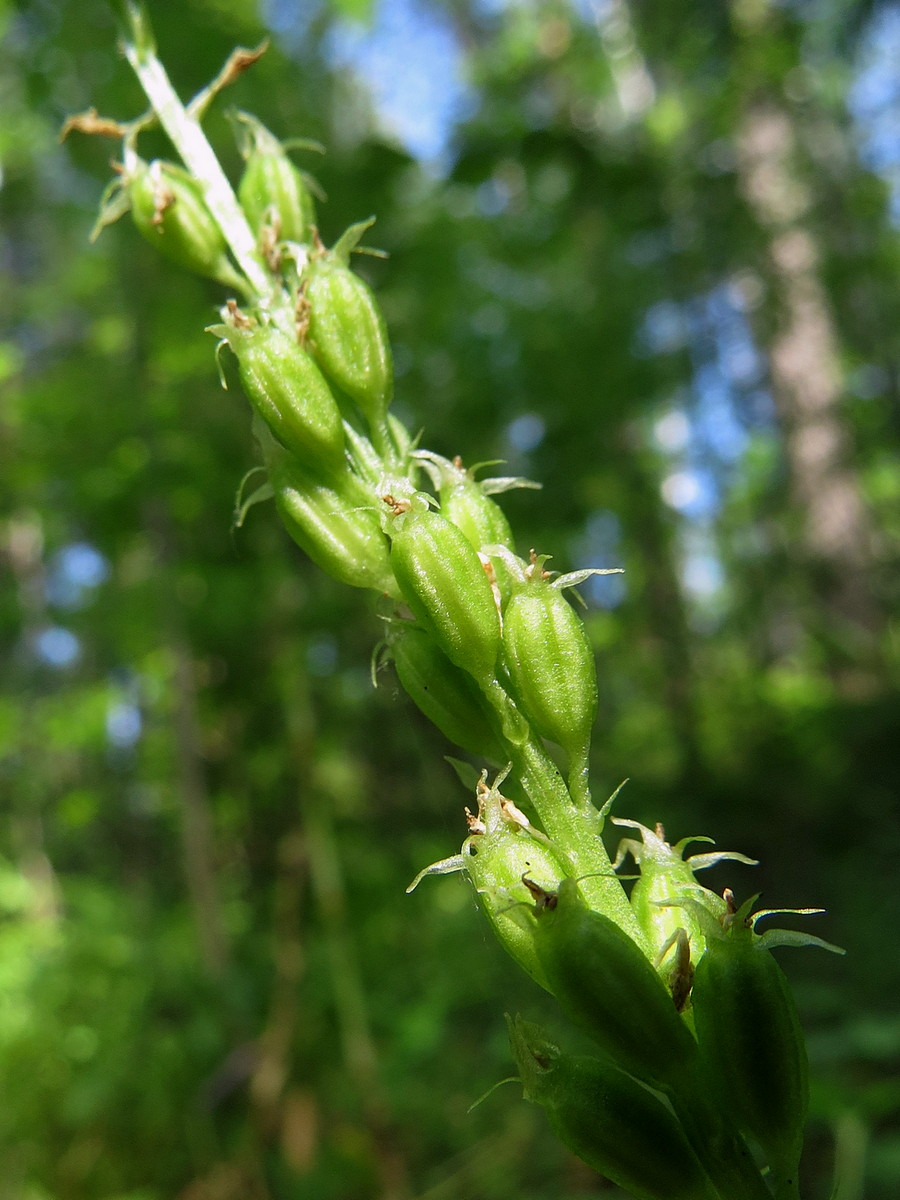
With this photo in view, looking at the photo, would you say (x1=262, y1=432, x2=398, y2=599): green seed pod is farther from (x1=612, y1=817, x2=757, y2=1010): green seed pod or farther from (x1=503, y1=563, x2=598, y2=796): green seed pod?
(x1=612, y1=817, x2=757, y2=1010): green seed pod

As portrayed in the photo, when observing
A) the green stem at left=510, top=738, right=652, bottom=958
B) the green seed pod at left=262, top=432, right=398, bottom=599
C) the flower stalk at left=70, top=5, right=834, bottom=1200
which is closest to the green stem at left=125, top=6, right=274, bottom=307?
the flower stalk at left=70, top=5, right=834, bottom=1200

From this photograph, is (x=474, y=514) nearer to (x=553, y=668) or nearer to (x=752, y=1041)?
(x=553, y=668)

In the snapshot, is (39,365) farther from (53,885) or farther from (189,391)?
(53,885)

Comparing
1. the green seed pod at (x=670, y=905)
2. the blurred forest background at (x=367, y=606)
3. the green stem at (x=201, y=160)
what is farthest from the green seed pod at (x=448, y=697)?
the blurred forest background at (x=367, y=606)

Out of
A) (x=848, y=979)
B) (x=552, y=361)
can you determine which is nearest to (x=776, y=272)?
(x=552, y=361)

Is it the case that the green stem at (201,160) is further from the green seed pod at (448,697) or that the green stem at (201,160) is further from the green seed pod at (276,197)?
the green seed pod at (448,697)

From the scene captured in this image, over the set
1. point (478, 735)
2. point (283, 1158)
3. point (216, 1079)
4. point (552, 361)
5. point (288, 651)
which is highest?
point (478, 735)
